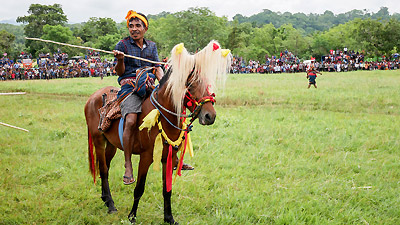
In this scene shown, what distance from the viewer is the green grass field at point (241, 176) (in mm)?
5246

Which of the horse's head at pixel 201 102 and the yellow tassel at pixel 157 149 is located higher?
the horse's head at pixel 201 102

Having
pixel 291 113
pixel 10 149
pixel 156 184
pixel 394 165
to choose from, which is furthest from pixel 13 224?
pixel 291 113

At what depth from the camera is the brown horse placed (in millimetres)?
3986

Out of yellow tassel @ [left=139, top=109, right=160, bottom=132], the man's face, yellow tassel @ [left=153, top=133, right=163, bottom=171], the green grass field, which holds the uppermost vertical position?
the man's face

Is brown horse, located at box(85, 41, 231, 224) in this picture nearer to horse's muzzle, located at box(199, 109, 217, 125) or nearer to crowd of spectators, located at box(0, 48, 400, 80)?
horse's muzzle, located at box(199, 109, 217, 125)

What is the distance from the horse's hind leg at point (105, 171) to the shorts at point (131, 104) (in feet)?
4.53

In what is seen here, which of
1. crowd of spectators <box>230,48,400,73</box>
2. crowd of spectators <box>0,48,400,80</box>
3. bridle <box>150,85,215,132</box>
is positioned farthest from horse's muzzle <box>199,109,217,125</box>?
crowd of spectators <box>230,48,400,73</box>

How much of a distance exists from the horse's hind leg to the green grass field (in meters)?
0.16

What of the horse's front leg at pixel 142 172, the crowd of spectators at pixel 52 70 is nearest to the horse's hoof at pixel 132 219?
the horse's front leg at pixel 142 172

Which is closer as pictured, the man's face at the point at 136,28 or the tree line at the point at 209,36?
the man's face at the point at 136,28

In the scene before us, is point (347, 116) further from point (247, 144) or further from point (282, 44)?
point (282, 44)

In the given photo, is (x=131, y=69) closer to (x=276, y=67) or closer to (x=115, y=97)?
(x=115, y=97)

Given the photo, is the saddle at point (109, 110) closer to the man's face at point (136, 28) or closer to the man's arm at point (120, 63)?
the man's arm at point (120, 63)

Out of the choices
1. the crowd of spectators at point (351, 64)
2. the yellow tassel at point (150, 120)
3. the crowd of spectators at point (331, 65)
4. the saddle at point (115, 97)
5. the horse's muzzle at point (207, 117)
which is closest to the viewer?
the horse's muzzle at point (207, 117)
